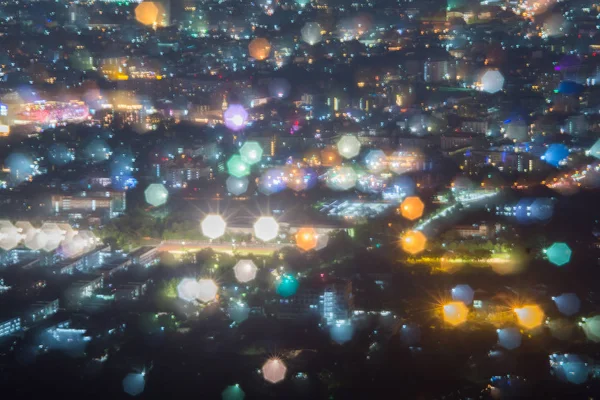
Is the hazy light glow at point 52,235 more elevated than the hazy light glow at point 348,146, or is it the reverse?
the hazy light glow at point 52,235

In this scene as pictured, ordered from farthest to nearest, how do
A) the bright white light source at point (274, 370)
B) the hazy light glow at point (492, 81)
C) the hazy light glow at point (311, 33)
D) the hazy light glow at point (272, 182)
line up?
the hazy light glow at point (311, 33) < the hazy light glow at point (492, 81) < the hazy light glow at point (272, 182) < the bright white light source at point (274, 370)

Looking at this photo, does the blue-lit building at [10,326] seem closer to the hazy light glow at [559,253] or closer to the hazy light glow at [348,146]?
the hazy light glow at [559,253]

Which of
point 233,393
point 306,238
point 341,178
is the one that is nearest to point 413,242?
point 306,238

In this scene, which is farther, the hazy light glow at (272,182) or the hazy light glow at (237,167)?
the hazy light glow at (237,167)

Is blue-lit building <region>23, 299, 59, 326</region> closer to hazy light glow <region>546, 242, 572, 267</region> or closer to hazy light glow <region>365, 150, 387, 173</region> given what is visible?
hazy light glow <region>546, 242, 572, 267</region>

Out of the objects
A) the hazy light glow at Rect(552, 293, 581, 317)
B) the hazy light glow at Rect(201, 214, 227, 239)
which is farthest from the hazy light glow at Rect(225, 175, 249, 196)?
the hazy light glow at Rect(552, 293, 581, 317)

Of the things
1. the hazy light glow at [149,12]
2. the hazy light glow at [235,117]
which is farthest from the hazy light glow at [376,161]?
the hazy light glow at [149,12]

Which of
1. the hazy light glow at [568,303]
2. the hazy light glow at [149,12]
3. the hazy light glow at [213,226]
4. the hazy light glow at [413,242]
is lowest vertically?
the hazy light glow at [413,242]
